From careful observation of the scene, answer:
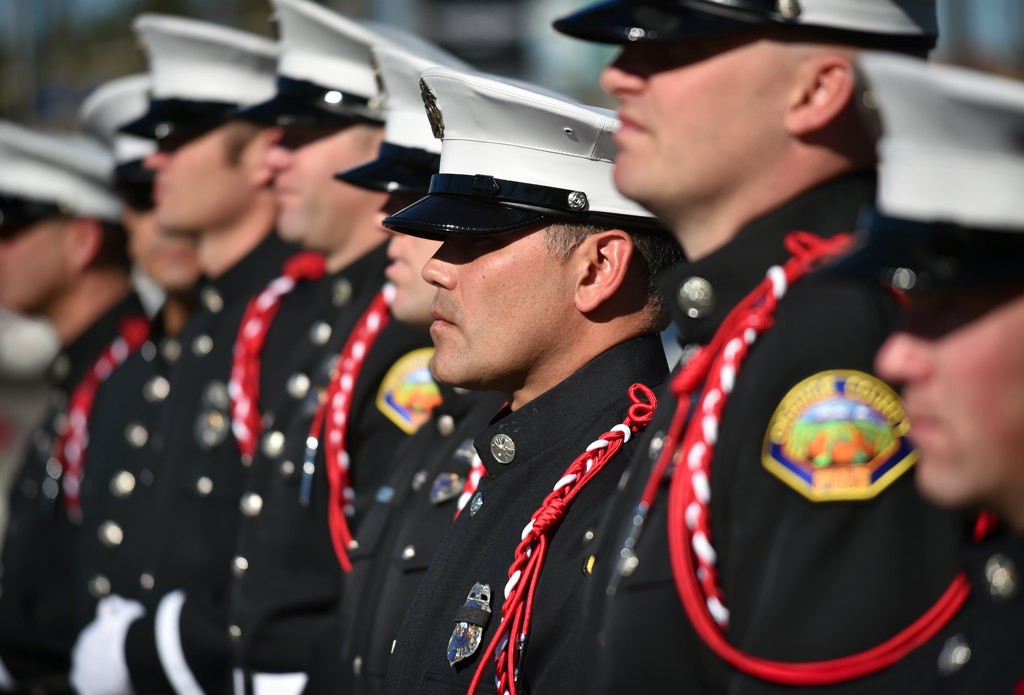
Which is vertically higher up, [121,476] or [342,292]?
[342,292]

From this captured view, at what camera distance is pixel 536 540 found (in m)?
3.08

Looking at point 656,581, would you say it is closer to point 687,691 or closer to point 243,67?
point 687,691

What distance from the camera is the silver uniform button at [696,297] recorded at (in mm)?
2494

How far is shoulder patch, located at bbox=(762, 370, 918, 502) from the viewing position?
2.19 m

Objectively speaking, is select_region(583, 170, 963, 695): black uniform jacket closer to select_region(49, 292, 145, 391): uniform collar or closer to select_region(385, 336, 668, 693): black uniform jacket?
select_region(385, 336, 668, 693): black uniform jacket

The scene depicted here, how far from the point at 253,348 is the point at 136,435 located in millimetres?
1269

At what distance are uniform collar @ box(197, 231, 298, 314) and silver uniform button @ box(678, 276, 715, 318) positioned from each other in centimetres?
332

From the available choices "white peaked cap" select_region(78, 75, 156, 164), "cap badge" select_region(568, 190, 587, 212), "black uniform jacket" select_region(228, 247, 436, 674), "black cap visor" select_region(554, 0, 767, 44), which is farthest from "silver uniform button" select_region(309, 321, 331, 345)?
"black cap visor" select_region(554, 0, 767, 44)

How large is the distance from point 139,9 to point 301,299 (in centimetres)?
1406

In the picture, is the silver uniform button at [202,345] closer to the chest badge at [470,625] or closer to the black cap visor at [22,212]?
the black cap visor at [22,212]

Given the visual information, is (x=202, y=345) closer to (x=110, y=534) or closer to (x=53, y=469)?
(x=110, y=534)

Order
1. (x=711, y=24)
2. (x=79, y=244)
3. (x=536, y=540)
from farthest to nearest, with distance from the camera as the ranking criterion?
1. (x=79, y=244)
2. (x=536, y=540)
3. (x=711, y=24)

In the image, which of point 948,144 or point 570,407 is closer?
point 948,144

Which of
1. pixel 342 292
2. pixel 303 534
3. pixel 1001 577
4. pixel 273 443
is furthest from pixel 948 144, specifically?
pixel 273 443
